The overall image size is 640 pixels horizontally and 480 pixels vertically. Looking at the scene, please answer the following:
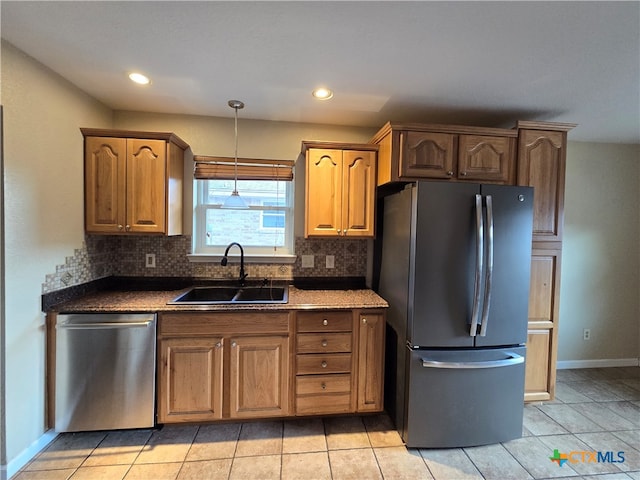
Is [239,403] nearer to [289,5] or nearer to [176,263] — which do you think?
[176,263]

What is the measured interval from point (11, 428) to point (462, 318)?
8.97 feet

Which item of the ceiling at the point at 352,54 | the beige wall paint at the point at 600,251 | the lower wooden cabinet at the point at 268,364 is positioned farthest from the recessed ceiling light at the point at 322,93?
the beige wall paint at the point at 600,251

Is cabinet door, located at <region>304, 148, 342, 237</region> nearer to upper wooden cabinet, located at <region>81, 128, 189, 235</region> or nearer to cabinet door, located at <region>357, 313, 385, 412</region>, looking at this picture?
cabinet door, located at <region>357, 313, 385, 412</region>

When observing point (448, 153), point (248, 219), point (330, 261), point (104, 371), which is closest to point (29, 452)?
point (104, 371)

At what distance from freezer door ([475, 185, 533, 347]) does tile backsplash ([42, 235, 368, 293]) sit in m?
1.08

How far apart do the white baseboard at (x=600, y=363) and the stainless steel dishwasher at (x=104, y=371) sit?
391cm

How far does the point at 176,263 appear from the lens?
2486mm

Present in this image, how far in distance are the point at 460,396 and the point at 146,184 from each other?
2662 millimetres

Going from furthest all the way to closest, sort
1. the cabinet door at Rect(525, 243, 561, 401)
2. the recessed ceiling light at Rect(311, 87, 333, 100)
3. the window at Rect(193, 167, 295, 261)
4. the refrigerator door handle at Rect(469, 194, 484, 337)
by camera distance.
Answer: the window at Rect(193, 167, 295, 261), the cabinet door at Rect(525, 243, 561, 401), the recessed ceiling light at Rect(311, 87, 333, 100), the refrigerator door handle at Rect(469, 194, 484, 337)

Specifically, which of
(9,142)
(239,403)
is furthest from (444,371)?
(9,142)

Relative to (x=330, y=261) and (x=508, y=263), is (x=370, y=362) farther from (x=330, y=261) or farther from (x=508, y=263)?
(x=508, y=263)

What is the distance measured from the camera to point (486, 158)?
2109 mm

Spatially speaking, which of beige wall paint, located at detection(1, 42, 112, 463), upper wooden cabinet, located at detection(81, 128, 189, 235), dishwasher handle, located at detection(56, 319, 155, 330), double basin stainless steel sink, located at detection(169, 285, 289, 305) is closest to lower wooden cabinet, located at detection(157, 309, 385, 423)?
dishwasher handle, located at detection(56, 319, 155, 330)

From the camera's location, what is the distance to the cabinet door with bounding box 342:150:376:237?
2277 mm
